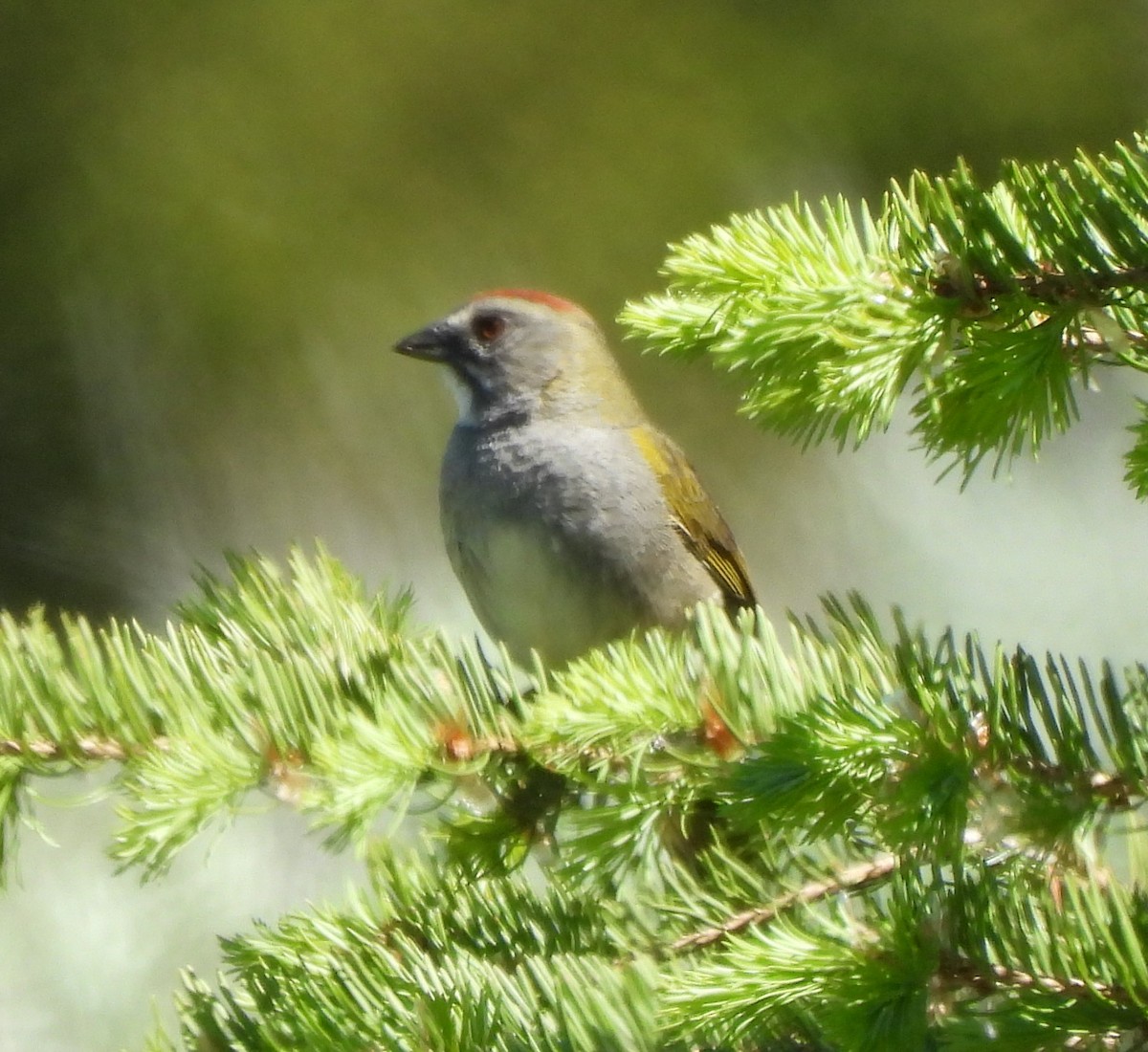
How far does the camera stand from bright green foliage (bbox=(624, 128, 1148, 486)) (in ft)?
3.95

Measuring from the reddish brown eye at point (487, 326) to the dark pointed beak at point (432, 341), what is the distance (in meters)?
0.06

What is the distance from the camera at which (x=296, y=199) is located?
362 centimetres

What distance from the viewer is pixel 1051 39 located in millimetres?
3490

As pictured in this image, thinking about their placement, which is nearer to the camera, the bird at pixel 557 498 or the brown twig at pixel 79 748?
the brown twig at pixel 79 748

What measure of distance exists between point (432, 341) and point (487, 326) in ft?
0.40

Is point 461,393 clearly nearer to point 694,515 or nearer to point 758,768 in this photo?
point 694,515

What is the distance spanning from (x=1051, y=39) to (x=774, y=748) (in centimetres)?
282

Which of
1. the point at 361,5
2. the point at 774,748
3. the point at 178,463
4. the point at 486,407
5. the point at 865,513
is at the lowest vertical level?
the point at 774,748

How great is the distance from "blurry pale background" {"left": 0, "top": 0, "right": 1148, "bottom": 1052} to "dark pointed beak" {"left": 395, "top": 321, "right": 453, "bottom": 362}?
673 mm

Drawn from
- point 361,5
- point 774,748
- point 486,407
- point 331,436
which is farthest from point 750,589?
point 774,748

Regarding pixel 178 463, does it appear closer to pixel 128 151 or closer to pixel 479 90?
pixel 128 151

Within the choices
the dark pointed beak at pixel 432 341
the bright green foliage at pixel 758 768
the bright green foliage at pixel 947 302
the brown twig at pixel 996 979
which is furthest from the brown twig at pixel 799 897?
the dark pointed beak at pixel 432 341

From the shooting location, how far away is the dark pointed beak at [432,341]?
10.3 feet

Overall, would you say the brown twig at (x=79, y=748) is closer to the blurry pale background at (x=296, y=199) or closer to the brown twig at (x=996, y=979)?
the brown twig at (x=996, y=979)
